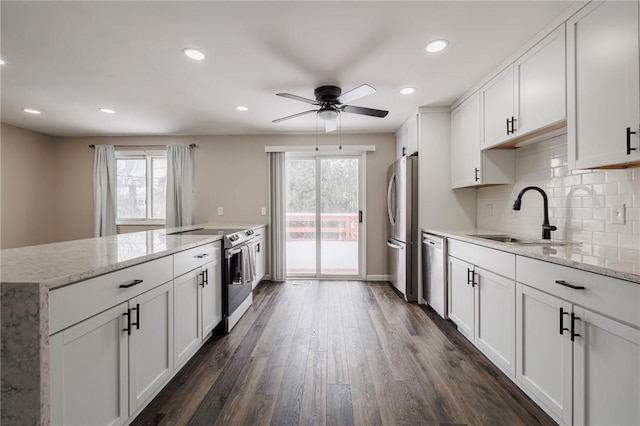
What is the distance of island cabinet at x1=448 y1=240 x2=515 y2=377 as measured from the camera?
1.81 meters

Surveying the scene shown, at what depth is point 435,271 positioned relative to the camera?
301cm

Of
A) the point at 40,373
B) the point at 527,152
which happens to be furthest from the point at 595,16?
the point at 40,373

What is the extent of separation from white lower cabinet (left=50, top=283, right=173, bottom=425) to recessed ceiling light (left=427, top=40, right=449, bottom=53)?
98.8 inches

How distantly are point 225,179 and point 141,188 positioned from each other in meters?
1.44

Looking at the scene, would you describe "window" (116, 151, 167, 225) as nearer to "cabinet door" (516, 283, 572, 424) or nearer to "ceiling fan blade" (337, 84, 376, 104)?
"ceiling fan blade" (337, 84, 376, 104)

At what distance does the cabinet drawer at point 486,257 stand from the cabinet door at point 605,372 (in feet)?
1.72

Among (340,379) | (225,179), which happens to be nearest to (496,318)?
(340,379)

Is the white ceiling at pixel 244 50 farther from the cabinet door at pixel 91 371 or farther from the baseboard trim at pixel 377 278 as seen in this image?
the baseboard trim at pixel 377 278

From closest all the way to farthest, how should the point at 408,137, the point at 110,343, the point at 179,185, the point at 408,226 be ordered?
the point at 110,343, the point at 408,226, the point at 408,137, the point at 179,185

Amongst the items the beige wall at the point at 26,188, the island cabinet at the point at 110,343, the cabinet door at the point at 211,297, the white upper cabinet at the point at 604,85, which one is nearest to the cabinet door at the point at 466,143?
the white upper cabinet at the point at 604,85

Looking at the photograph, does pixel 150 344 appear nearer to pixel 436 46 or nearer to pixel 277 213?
pixel 436 46

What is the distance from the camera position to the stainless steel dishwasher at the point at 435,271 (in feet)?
9.24

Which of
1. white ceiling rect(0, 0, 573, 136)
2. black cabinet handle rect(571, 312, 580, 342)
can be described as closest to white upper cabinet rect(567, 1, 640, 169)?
white ceiling rect(0, 0, 573, 136)

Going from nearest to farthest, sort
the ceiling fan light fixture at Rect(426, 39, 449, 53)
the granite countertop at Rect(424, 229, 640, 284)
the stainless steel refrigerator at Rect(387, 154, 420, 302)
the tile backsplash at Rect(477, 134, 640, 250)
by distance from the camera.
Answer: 1. the granite countertop at Rect(424, 229, 640, 284)
2. the tile backsplash at Rect(477, 134, 640, 250)
3. the ceiling fan light fixture at Rect(426, 39, 449, 53)
4. the stainless steel refrigerator at Rect(387, 154, 420, 302)
